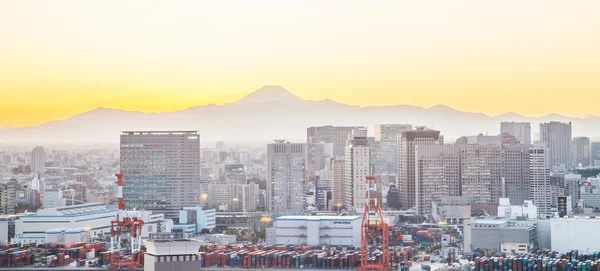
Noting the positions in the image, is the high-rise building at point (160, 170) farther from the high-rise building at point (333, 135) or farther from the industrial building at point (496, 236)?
the high-rise building at point (333, 135)

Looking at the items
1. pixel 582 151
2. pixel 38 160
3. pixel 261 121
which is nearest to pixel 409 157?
pixel 38 160

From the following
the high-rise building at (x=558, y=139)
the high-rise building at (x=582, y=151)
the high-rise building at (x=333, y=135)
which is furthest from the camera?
the high-rise building at (x=582, y=151)

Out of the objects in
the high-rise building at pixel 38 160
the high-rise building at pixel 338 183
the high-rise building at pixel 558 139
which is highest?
the high-rise building at pixel 558 139

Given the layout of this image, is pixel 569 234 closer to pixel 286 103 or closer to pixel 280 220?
pixel 280 220

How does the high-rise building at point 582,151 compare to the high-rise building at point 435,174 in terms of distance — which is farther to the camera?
the high-rise building at point 582,151

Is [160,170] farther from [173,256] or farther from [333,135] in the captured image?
[173,256]

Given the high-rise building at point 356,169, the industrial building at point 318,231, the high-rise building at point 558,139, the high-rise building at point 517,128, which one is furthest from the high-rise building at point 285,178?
the high-rise building at point 517,128
